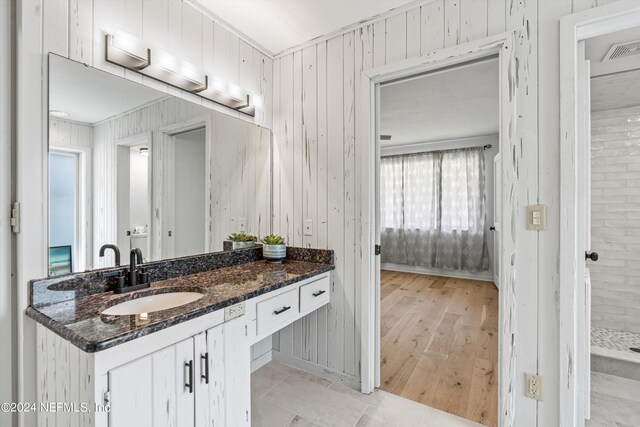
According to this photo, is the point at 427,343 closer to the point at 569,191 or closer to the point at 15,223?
the point at 569,191

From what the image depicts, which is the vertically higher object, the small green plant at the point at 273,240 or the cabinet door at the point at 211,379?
the small green plant at the point at 273,240

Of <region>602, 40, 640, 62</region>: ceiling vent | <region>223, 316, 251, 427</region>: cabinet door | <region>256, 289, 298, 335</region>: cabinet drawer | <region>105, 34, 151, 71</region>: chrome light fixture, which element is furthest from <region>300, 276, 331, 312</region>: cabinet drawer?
<region>602, 40, 640, 62</region>: ceiling vent

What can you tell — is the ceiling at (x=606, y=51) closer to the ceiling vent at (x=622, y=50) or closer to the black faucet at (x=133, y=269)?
the ceiling vent at (x=622, y=50)

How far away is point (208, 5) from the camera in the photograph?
6.04ft

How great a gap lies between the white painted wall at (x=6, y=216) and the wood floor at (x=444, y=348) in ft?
6.56

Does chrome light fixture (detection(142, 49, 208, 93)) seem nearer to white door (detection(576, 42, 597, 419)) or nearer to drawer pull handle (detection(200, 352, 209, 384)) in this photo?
drawer pull handle (detection(200, 352, 209, 384))

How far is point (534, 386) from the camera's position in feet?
4.90

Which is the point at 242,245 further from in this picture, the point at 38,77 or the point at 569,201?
the point at 569,201

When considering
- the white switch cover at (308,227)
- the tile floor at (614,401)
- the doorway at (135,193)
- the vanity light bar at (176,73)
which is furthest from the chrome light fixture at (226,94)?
the tile floor at (614,401)

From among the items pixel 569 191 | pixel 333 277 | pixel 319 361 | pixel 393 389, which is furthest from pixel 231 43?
pixel 393 389

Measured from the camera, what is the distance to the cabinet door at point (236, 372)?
128 cm

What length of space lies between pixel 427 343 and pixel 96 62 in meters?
3.19

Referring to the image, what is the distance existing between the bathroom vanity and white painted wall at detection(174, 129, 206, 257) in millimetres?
213

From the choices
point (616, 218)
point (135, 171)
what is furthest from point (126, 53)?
point (616, 218)
